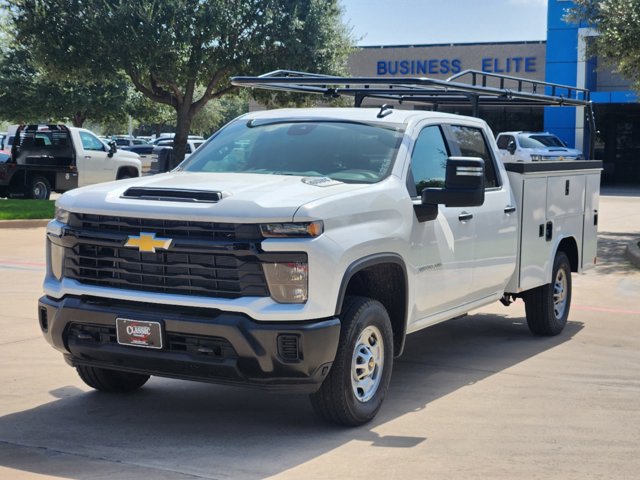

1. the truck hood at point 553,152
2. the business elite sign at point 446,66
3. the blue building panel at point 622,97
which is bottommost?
the truck hood at point 553,152

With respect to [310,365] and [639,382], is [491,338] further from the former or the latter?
[310,365]

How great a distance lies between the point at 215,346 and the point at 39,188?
20.5 metres

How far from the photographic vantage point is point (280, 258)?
553 cm

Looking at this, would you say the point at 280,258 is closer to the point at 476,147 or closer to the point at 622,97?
the point at 476,147

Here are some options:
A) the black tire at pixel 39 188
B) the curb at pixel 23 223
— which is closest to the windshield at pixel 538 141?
the black tire at pixel 39 188

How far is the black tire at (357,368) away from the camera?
586 centimetres

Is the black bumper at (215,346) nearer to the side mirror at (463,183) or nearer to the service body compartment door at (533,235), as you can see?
the side mirror at (463,183)

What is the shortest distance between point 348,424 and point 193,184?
1723 millimetres

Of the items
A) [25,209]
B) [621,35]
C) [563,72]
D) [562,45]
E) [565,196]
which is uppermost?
[562,45]

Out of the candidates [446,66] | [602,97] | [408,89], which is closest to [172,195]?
[408,89]

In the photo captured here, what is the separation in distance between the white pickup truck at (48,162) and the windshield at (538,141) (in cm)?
1277

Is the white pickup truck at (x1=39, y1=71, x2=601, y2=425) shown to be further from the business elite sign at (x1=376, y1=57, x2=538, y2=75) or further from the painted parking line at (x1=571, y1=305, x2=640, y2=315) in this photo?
the business elite sign at (x1=376, y1=57, x2=538, y2=75)

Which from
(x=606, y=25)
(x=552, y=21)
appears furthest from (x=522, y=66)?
(x=606, y=25)

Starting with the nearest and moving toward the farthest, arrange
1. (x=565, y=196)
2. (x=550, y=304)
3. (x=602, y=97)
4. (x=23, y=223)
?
(x=550, y=304), (x=565, y=196), (x=23, y=223), (x=602, y=97)
